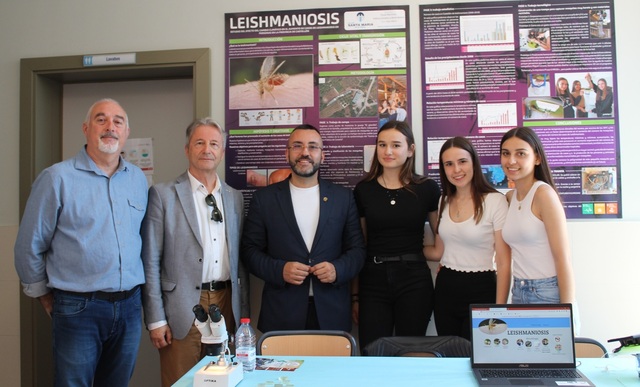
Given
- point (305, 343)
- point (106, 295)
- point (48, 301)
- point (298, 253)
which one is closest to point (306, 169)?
point (298, 253)

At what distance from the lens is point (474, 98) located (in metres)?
2.99

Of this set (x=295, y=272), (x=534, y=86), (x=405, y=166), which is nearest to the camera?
(x=295, y=272)

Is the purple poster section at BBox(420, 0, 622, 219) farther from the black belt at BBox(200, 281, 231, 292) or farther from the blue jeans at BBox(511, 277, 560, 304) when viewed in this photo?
the black belt at BBox(200, 281, 231, 292)

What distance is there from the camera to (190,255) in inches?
98.0

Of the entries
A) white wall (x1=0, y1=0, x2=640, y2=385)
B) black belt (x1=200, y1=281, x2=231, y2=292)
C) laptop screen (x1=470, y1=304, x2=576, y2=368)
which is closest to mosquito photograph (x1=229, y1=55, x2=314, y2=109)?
white wall (x1=0, y1=0, x2=640, y2=385)

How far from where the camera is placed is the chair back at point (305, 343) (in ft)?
7.25

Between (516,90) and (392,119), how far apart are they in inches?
32.2

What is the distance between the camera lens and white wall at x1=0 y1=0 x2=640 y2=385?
288 cm

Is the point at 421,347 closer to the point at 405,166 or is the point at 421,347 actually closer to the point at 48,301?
the point at 405,166

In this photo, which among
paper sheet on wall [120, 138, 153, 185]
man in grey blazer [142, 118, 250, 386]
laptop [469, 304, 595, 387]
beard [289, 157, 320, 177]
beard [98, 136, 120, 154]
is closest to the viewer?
laptop [469, 304, 595, 387]

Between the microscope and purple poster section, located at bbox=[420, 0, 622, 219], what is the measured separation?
1769 mm

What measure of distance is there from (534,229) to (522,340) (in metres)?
0.72

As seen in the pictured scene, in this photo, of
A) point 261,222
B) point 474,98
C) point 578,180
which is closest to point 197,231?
point 261,222

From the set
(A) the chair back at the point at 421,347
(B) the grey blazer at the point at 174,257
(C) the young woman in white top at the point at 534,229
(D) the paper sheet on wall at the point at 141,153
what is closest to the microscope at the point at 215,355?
(B) the grey blazer at the point at 174,257
